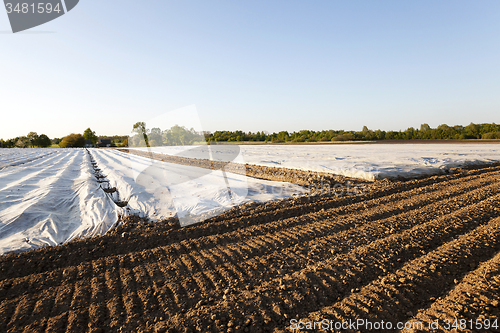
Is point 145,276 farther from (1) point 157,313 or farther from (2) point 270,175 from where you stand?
(2) point 270,175

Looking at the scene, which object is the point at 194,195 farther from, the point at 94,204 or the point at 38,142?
the point at 38,142

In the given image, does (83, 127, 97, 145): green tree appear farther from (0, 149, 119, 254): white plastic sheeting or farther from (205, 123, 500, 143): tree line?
(0, 149, 119, 254): white plastic sheeting

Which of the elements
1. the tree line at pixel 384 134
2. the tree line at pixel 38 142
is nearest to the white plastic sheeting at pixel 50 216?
the tree line at pixel 384 134

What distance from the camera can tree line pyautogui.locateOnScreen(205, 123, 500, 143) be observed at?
134 ft

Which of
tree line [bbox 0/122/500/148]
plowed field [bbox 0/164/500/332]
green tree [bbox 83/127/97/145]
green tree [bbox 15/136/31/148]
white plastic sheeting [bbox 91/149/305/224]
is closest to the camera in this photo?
plowed field [bbox 0/164/500/332]

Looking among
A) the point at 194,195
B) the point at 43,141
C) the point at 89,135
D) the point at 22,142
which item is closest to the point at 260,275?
the point at 194,195

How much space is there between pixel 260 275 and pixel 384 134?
56930 millimetres

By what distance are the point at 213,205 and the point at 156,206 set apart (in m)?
1.38

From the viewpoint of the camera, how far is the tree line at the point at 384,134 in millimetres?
40719

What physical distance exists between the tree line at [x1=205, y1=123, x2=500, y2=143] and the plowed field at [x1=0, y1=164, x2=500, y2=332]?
35379mm

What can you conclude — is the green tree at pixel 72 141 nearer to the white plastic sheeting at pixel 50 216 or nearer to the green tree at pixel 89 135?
the green tree at pixel 89 135

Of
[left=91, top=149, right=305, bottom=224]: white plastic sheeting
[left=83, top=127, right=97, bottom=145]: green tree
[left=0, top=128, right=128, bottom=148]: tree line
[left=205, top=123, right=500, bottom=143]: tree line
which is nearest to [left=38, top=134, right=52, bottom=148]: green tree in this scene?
[left=0, top=128, right=128, bottom=148]: tree line

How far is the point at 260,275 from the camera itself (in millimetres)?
2615

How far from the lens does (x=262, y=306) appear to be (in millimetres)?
2117
